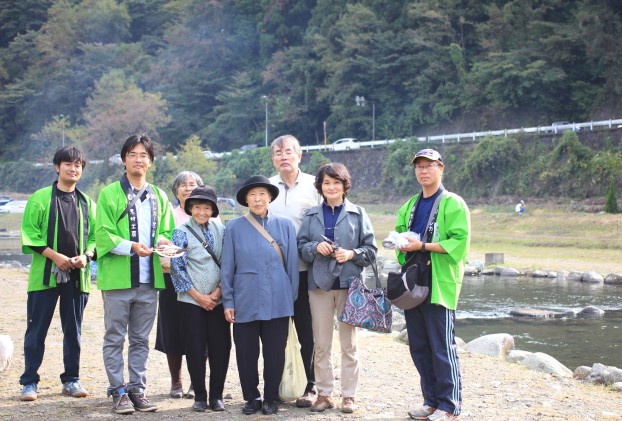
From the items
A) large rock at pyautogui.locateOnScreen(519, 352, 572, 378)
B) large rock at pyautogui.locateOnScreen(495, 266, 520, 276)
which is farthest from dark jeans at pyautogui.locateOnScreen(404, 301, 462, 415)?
large rock at pyautogui.locateOnScreen(495, 266, 520, 276)

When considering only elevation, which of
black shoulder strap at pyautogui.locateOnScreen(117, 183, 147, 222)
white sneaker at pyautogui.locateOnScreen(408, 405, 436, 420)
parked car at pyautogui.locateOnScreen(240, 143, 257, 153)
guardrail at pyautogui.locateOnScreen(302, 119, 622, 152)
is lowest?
white sneaker at pyautogui.locateOnScreen(408, 405, 436, 420)

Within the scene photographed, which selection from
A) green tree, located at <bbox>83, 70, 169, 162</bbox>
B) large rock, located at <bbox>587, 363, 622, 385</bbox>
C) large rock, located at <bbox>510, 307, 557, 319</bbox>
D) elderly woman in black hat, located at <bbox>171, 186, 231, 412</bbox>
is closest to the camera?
elderly woman in black hat, located at <bbox>171, 186, 231, 412</bbox>

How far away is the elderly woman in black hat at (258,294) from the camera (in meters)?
5.45

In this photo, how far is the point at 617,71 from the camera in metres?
36.4

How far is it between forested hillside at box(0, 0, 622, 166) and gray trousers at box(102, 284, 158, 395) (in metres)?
33.6

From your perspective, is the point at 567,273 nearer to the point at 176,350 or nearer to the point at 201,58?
the point at 176,350

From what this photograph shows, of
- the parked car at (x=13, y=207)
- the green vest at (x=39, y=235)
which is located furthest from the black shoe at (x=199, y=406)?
the parked car at (x=13, y=207)

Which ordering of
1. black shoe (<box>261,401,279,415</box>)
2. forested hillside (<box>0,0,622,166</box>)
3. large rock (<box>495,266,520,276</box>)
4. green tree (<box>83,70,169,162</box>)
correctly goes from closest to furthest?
black shoe (<box>261,401,279,415</box>)
large rock (<box>495,266,520,276</box>)
forested hillside (<box>0,0,622,166</box>)
green tree (<box>83,70,169,162</box>)

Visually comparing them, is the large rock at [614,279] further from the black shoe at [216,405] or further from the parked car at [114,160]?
the parked car at [114,160]

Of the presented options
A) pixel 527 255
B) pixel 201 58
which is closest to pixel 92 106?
pixel 201 58

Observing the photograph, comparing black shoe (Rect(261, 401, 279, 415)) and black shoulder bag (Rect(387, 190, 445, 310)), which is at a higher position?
black shoulder bag (Rect(387, 190, 445, 310))

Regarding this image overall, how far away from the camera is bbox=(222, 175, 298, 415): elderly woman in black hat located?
5.45 meters

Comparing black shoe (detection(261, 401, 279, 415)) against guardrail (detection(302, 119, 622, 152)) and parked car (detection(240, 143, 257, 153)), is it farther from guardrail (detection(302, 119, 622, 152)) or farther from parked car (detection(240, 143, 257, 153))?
parked car (detection(240, 143, 257, 153))

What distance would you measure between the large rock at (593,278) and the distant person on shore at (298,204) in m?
13.3
